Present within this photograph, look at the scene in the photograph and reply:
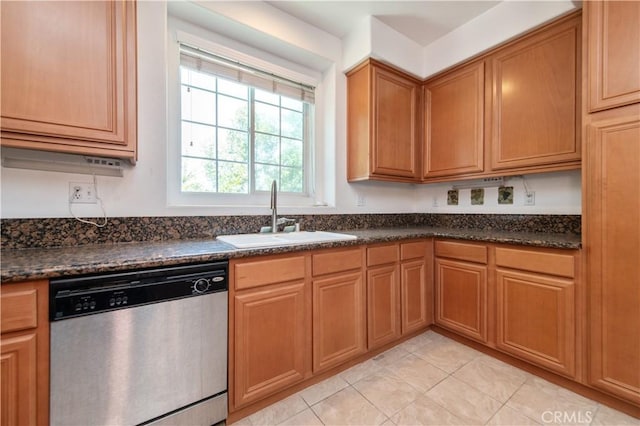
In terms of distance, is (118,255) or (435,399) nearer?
(118,255)

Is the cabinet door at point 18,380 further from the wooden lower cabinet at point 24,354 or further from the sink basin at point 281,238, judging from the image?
the sink basin at point 281,238

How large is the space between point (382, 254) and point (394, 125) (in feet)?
3.93

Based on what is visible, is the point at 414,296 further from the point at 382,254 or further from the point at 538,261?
the point at 538,261

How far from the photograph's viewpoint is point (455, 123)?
2301 mm

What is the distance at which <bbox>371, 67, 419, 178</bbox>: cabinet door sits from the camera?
2.22 m

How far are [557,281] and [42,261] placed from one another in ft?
8.25

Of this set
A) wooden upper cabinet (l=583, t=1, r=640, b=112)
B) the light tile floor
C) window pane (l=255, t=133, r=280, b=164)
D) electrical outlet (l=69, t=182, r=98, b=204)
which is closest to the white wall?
electrical outlet (l=69, t=182, r=98, b=204)

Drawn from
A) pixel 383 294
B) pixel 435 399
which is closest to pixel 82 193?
pixel 383 294

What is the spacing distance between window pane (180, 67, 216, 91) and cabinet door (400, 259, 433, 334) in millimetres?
1951

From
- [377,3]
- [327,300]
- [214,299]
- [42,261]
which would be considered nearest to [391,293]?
[327,300]

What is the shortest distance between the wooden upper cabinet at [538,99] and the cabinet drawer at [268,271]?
1.75 metres

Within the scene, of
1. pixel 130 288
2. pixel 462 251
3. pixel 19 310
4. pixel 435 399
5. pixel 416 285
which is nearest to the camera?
pixel 19 310

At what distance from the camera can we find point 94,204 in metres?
1.38

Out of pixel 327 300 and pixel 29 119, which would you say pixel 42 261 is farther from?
pixel 327 300
